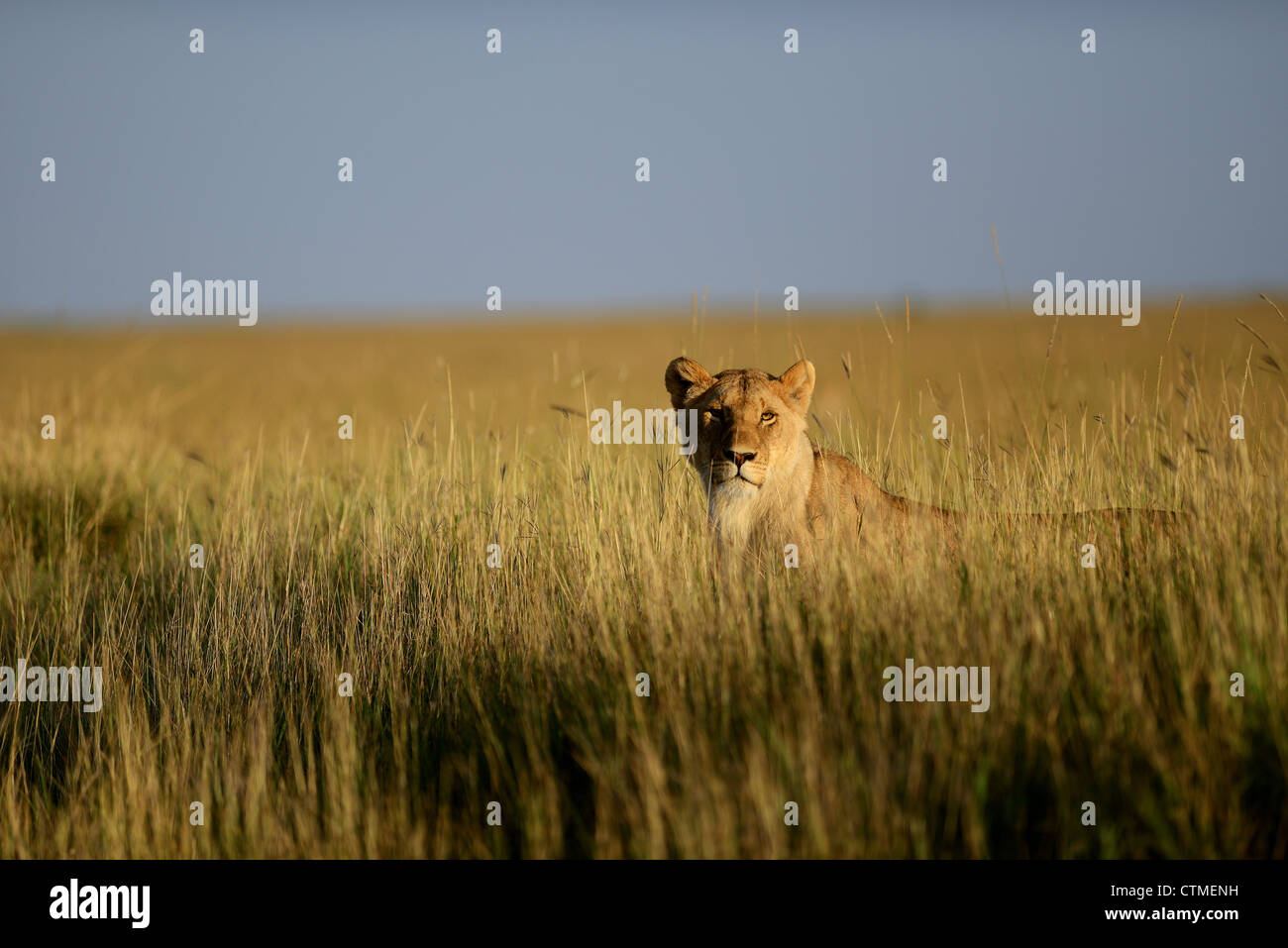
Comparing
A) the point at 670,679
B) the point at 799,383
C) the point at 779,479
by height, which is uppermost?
the point at 799,383

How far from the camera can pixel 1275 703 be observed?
3.70m

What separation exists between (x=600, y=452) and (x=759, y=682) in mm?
3344

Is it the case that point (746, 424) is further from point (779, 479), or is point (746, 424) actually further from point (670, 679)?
point (670, 679)

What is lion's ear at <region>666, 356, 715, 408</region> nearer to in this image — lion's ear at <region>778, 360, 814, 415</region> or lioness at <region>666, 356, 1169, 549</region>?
lioness at <region>666, 356, 1169, 549</region>

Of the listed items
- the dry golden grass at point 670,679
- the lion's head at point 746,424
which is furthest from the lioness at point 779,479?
the dry golden grass at point 670,679

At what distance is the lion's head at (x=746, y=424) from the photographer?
5512mm

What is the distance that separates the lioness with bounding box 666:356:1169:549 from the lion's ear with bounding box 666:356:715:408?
0.8 inches

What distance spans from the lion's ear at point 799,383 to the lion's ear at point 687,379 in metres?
0.43

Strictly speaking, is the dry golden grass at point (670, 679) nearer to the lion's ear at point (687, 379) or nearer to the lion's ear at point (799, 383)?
the lion's ear at point (799, 383)

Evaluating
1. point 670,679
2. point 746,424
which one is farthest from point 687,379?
point 670,679

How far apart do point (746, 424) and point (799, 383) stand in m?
0.64

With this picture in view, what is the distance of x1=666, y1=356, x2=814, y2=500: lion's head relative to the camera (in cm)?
551

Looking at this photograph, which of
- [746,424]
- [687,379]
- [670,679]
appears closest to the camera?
[670,679]

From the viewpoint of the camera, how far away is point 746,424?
18.5ft
